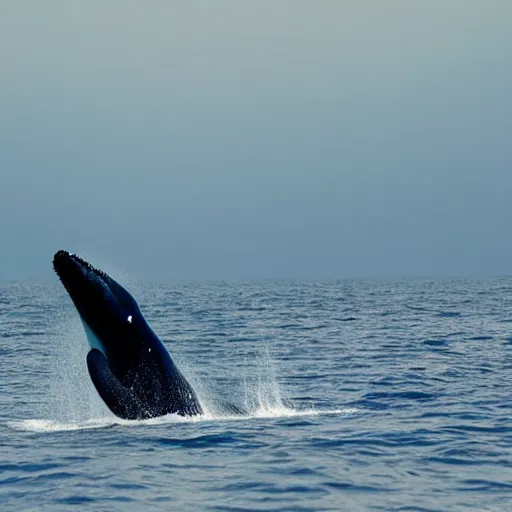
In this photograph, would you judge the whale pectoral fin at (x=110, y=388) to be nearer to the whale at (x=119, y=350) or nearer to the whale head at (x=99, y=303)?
the whale at (x=119, y=350)

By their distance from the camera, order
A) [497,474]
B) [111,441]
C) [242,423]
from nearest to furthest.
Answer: [497,474] → [111,441] → [242,423]

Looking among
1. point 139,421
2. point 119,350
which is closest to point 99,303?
point 119,350

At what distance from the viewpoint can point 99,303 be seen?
1473cm

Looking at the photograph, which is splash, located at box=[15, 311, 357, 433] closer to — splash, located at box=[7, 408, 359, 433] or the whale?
splash, located at box=[7, 408, 359, 433]

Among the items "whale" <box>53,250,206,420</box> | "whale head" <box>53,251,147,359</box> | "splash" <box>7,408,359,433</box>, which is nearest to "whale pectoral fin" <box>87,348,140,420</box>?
"whale" <box>53,250,206,420</box>

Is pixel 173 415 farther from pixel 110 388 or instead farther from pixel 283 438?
pixel 283 438

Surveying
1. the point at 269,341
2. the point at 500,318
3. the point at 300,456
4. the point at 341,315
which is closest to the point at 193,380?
the point at 300,456

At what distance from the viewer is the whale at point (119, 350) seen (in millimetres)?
14625

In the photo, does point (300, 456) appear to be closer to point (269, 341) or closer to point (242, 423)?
point (242, 423)

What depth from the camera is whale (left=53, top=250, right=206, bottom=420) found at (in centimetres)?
1462

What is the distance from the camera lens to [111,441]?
14.0 m

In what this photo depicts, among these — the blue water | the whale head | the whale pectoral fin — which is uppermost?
the whale head

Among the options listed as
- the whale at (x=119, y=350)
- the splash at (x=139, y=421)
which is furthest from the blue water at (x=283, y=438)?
the whale at (x=119, y=350)

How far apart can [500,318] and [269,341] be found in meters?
16.2
